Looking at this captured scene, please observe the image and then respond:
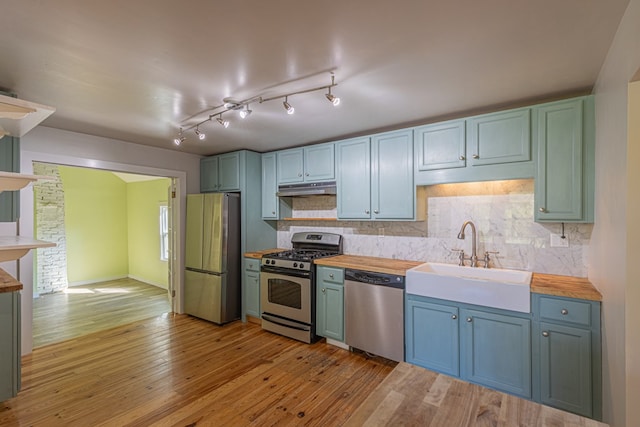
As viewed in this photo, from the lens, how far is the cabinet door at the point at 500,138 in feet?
7.75

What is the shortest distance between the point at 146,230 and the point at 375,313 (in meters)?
5.62

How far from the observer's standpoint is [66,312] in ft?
14.7

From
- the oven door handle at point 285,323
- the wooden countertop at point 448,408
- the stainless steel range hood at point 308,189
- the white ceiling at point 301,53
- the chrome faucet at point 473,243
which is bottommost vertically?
the oven door handle at point 285,323

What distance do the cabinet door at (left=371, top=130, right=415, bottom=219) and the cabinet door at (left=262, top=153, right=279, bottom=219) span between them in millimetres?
1484

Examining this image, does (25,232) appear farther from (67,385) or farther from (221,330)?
(221,330)

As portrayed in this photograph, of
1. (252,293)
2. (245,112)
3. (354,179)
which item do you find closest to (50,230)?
(252,293)

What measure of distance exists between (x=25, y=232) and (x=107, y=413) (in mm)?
2034

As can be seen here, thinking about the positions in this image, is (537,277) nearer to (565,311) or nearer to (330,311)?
(565,311)

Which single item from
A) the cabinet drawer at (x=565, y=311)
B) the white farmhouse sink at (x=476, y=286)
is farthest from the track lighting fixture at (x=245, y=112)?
the cabinet drawer at (x=565, y=311)

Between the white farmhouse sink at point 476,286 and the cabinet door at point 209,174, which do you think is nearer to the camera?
the white farmhouse sink at point 476,286

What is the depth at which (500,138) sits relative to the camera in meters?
2.46

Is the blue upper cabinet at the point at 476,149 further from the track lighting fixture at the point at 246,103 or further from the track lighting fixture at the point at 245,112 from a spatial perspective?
the track lighting fixture at the point at 245,112

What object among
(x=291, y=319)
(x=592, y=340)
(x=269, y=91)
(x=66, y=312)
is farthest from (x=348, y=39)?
(x=66, y=312)

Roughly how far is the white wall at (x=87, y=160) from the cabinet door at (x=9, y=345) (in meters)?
0.90
